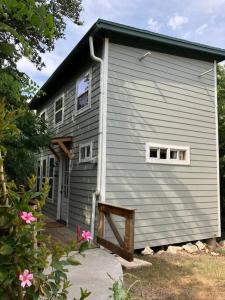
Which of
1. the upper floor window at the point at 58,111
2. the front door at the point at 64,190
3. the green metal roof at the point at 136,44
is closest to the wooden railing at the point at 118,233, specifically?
the front door at the point at 64,190

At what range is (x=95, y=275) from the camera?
16.3ft

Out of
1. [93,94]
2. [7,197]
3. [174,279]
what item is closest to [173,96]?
[93,94]

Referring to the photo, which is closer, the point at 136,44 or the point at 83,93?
the point at 136,44

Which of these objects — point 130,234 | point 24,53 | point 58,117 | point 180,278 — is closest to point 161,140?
point 130,234

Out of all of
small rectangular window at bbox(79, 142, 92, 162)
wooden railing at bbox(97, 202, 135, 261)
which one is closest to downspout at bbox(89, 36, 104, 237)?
wooden railing at bbox(97, 202, 135, 261)

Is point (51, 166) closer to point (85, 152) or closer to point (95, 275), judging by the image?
point (85, 152)

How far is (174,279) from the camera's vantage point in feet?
19.8

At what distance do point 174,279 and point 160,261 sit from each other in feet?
3.86

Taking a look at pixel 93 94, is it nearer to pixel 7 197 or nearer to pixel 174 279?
pixel 174 279

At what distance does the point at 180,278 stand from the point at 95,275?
1849 mm

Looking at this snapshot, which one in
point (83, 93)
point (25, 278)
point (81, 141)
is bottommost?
point (25, 278)

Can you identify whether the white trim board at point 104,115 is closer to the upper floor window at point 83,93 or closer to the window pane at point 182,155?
the upper floor window at point 83,93

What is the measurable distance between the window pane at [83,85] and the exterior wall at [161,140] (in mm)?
1208

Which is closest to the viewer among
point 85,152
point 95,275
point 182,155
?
point 95,275
